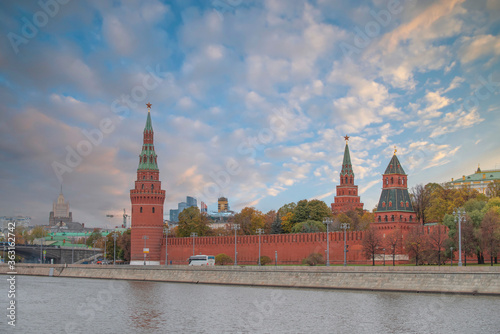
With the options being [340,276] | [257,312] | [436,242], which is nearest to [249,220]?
[436,242]

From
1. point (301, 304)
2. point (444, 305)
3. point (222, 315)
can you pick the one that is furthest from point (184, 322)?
point (444, 305)

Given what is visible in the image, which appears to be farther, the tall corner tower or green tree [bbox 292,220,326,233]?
green tree [bbox 292,220,326,233]

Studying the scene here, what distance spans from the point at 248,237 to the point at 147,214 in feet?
57.5

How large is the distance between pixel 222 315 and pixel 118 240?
6276 cm

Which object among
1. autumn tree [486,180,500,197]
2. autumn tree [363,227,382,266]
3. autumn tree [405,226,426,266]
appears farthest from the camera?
autumn tree [486,180,500,197]

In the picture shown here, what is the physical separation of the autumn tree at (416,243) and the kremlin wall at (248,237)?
1627 millimetres

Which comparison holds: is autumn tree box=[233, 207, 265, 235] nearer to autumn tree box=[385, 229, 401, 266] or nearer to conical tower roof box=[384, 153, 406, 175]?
conical tower roof box=[384, 153, 406, 175]

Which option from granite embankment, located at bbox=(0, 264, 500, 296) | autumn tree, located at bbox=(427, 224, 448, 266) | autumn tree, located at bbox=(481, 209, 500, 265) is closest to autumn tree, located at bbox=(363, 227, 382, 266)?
autumn tree, located at bbox=(427, 224, 448, 266)

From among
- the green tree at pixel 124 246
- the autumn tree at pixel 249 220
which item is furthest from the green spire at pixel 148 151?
the autumn tree at pixel 249 220

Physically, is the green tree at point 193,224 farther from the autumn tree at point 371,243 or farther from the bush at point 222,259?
the autumn tree at point 371,243

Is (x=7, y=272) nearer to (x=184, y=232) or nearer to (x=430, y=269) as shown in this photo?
Answer: (x=184, y=232)

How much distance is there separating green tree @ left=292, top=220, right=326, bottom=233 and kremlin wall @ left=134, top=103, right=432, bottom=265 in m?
8.63

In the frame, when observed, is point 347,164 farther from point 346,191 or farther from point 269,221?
point 269,221

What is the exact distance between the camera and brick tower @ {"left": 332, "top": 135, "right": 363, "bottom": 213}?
370 ft
